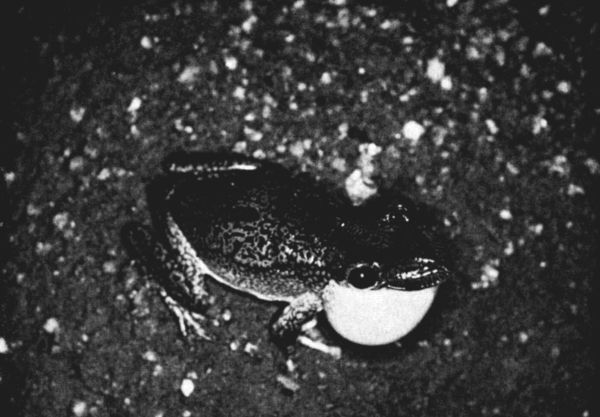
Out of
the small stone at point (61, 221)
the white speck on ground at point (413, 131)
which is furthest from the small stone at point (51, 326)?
the white speck on ground at point (413, 131)

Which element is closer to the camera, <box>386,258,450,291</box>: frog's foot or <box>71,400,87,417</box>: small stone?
<box>386,258,450,291</box>: frog's foot

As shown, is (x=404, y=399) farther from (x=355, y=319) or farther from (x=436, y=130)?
(x=436, y=130)

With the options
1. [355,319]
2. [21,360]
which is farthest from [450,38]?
[21,360]

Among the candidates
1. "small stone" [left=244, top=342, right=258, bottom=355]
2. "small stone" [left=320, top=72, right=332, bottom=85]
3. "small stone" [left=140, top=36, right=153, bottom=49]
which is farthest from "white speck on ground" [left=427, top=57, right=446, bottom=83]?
"small stone" [left=244, top=342, right=258, bottom=355]

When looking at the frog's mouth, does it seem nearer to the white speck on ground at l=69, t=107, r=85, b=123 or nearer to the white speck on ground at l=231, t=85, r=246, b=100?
the white speck on ground at l=231, t=85, r=246, b=100

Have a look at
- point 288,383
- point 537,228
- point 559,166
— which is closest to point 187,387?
point 288,383

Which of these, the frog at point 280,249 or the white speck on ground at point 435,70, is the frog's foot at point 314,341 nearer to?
the frog at point 280,249
